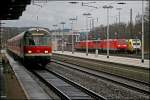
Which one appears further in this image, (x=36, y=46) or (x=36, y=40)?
(x=36, y=40)

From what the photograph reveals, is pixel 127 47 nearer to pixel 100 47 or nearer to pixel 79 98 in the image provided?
pixel 100 47

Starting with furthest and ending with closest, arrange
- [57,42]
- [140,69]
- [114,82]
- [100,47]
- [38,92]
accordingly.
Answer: [57,42] < [100,47] < [140,69] < [114,82] < [38,92]

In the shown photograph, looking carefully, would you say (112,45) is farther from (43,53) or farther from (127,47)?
(43,53)

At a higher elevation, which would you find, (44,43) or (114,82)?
(44,43)

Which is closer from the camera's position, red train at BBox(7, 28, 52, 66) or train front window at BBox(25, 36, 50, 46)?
red train at BBox(7, 28, 52, 66)

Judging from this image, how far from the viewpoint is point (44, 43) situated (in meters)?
30.8

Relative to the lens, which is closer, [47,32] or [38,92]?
[38,92]

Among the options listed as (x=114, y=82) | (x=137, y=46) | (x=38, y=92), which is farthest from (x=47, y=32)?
(x=137, y=46)

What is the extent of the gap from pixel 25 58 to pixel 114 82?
1106 cm

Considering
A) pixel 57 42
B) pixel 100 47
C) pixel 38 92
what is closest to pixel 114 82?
pixel 38 92

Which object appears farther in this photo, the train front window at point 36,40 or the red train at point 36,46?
the train front window at point 36,40

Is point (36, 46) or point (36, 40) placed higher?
point (36, 40)

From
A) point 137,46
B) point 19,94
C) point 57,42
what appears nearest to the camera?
point 19,94

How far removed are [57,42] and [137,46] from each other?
49590mm
